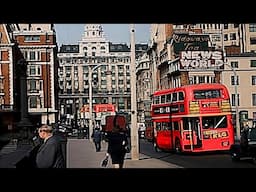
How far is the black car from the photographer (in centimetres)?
2352

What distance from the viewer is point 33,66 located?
2773 inches

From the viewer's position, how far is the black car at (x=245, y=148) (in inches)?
926

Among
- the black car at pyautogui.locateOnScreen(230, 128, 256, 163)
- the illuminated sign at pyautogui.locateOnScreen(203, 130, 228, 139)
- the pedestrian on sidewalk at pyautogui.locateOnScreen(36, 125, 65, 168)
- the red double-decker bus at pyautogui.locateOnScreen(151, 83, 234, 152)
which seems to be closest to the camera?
the pedestrian on sidewalk at pyautogui.locateOnScreen(36, 125, 65, 168)

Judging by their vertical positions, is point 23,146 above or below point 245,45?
below

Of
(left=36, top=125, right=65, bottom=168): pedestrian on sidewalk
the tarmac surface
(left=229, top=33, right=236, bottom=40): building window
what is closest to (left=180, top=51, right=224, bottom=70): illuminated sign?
the tarmac surface

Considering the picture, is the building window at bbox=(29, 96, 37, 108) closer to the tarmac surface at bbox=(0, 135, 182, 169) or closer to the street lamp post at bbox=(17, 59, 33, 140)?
the tarmac surface at bbox=(0, 135, 182, 169)

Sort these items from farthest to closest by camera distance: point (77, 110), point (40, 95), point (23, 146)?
point (77, 110) → point (40, 95) → point (23, 146)

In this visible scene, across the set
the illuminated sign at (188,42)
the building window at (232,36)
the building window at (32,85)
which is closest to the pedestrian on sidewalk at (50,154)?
the building window at (32,85)

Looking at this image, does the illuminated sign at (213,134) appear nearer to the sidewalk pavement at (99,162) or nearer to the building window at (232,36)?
the sidewalk pavement at (99,162)
